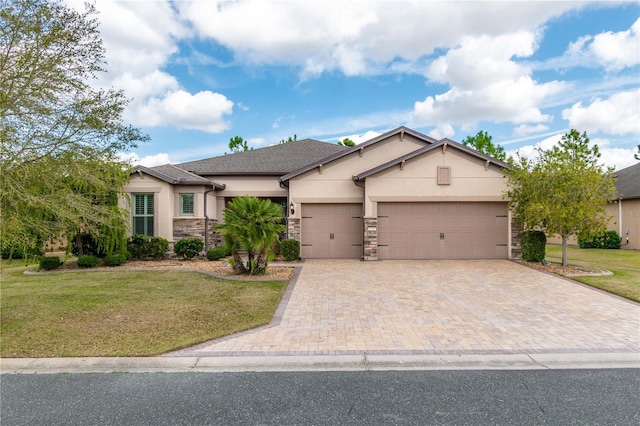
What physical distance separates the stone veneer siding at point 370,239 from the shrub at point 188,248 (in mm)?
6501

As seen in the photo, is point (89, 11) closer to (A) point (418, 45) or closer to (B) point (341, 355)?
(B) point (341, 355)

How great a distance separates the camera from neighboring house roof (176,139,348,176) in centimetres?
1686

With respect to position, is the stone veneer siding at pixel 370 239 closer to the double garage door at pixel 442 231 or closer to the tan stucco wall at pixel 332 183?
the double garage door at pixel 442 231

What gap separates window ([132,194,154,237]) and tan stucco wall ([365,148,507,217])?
8782 millimetres

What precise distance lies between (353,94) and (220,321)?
55.2 feet

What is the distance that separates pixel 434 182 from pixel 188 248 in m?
9.91

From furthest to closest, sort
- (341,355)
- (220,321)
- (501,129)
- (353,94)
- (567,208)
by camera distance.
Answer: (501,129) < (353,94) < (567,208) < (220,321) < (341,355)

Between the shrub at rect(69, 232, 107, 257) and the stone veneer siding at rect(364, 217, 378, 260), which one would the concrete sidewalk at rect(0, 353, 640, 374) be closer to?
the stone veneer siding at rect(364, 217, 378, 260)

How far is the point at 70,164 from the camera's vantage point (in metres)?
6.21

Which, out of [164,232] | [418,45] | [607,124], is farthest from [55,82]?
[607,124]

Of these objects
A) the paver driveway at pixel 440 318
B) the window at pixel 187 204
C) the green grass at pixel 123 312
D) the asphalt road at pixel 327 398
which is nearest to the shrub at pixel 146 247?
the window at pixel 187 204

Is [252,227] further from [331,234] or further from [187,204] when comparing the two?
[187,204]

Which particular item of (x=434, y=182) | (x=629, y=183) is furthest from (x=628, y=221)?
(x=434, y=182)

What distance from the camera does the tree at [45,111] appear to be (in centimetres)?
541
